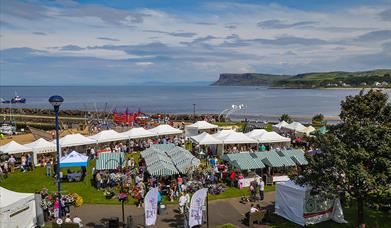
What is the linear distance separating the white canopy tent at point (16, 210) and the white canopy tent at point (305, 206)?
1052cm

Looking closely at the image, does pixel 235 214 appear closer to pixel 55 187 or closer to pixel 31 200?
pixel 31 200

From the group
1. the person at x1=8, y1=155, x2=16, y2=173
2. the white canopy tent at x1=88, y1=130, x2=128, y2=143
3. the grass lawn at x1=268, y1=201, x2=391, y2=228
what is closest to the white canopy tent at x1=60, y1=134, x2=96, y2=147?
the white canopy tent at x1=88, y1=130, x2=128, y2=143

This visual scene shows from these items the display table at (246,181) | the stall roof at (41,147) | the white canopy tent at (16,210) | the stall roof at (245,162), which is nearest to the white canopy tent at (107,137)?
the stall roof at (41,147)

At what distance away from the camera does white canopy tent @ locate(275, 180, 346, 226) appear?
15188 millimetres

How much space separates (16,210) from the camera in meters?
13.5

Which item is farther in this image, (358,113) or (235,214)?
(235,214)

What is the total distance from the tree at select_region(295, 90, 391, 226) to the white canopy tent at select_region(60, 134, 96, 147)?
1885 cm

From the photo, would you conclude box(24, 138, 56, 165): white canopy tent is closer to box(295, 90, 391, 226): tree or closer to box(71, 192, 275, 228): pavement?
box(71, 192, 275, 228): pavement

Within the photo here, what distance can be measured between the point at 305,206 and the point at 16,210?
37.2 ft

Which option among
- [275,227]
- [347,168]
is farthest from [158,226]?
[347,168]

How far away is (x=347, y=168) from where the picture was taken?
516 inches

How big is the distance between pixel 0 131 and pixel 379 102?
4628cm

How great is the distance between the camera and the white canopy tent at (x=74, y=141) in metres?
27.3

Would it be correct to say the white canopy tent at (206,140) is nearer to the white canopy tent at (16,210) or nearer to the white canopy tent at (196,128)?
the white canopy tent at (196,128)
